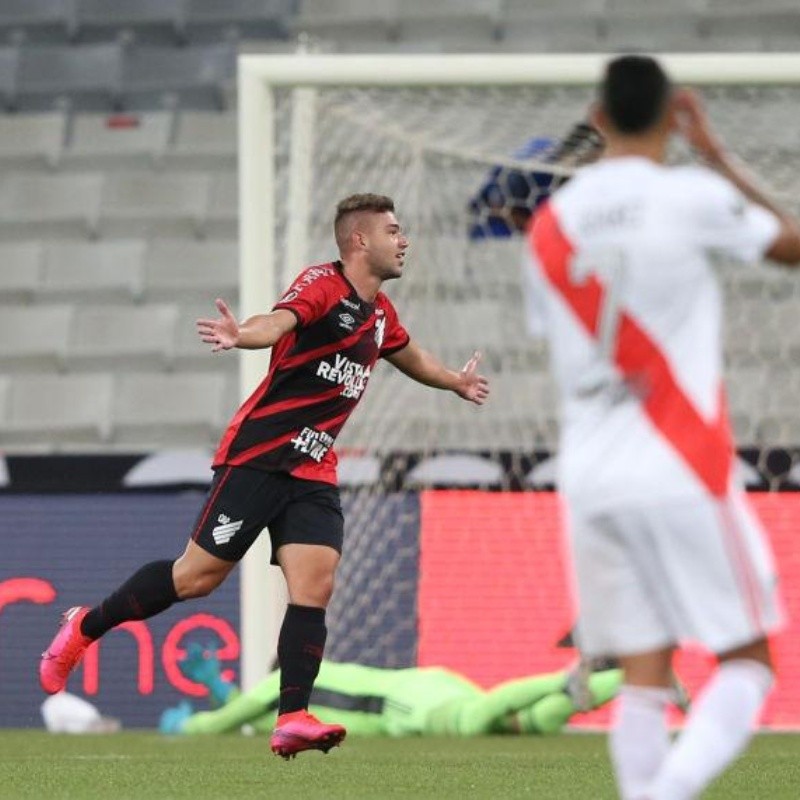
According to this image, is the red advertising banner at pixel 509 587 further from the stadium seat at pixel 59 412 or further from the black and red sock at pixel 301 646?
the stadium seat at pixel 59 412

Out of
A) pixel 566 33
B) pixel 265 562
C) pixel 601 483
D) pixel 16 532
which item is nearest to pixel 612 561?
pixel 601 483

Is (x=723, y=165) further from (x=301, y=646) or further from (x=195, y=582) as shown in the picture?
(x=195, y=582)

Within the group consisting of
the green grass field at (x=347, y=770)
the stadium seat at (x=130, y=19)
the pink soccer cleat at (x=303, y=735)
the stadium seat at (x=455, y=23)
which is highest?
the stadium seat at (x=130, y=19)

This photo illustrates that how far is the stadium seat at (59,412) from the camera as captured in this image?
11.9 m

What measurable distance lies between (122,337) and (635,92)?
8.90m

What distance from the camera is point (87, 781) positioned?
6.10 meters

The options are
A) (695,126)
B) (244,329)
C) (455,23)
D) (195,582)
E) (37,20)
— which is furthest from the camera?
(37,20)

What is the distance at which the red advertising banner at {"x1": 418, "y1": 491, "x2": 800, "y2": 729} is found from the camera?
895 cm

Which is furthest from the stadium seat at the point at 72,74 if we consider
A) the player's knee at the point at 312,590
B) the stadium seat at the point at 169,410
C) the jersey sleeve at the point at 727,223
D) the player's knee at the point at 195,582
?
the jersey sleeve at the point at 727,223

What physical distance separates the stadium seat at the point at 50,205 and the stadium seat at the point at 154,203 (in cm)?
10

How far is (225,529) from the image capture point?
21.1ft

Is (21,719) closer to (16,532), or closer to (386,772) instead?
(16,532)

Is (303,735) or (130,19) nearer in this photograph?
(303,735)

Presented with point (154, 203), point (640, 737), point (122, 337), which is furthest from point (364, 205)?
point (154, 203)
